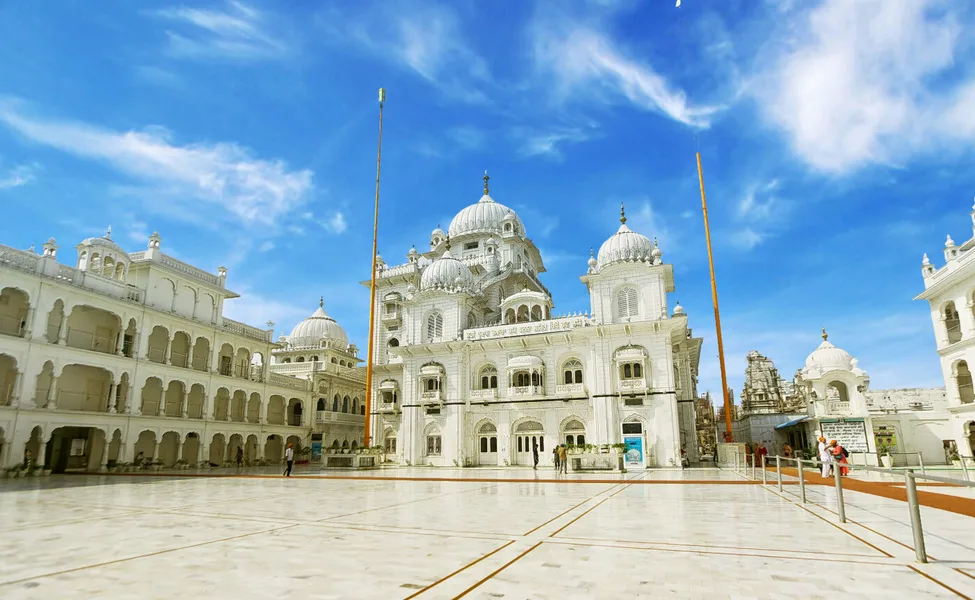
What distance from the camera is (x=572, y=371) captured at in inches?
1391

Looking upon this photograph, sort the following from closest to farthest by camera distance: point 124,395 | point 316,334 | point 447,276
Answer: point 124,395
point 447,276
point 316,334

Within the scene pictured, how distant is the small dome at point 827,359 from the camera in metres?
37.8


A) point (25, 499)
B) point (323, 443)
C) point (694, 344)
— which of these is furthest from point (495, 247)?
point (25, 499)

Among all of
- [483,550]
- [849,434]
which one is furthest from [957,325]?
[483,550]

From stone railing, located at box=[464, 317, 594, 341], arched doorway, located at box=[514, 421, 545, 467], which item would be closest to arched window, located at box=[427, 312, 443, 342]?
stone railing, located at box=[464, 317, 594, 341]

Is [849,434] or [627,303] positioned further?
[627,303]

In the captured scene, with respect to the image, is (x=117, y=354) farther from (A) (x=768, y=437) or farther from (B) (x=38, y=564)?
(A) (x=768, y=437)

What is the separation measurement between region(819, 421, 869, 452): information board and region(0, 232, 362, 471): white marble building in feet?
121

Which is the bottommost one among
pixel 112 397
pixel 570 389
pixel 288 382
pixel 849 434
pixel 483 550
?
pixel 483 550

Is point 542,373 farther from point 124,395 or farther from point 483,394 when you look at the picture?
point 124,395

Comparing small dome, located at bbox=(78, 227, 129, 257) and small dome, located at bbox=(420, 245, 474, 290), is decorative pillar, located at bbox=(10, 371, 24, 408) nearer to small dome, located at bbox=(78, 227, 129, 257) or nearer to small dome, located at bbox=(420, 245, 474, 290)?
small dome, located at bbox=(78, 227, 129, 257)

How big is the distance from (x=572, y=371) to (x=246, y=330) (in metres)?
23.7

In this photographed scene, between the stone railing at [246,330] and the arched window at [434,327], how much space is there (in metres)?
12.4

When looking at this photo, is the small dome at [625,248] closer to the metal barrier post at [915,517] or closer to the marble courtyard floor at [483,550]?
the marble courtyard floor at [483,550]
